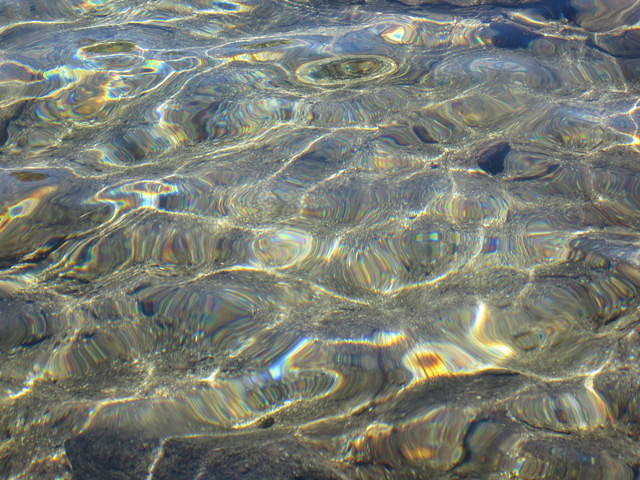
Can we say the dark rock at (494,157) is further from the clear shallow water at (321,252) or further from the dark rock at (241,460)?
the dark rock at (241,460)

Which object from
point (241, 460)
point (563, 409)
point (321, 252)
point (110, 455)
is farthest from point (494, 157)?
point (110, 455)

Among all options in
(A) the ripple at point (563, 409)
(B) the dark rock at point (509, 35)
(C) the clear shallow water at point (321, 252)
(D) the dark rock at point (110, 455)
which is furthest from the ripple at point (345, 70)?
(D) the dark rock at point (110, 455)

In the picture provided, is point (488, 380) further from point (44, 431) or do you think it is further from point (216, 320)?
point (44, 431)

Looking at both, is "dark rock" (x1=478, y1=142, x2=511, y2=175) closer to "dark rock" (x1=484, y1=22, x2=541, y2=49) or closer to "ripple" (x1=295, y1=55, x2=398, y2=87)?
"ripple" (x1=295, y1=55, x2=398, y2=87)

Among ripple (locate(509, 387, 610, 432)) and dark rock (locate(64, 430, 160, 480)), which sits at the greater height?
ripple (locate(509, 387, 610, 432))

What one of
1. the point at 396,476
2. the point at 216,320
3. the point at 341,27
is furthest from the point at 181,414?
the point at 341,27

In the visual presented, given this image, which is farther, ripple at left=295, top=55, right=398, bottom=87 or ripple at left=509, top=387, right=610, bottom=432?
ripple at left=295, top=55, right=398, bottom=87

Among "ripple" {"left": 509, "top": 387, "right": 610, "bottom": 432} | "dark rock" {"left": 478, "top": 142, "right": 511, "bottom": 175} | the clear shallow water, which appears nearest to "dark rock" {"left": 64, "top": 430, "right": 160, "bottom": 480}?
the clear shallow water
